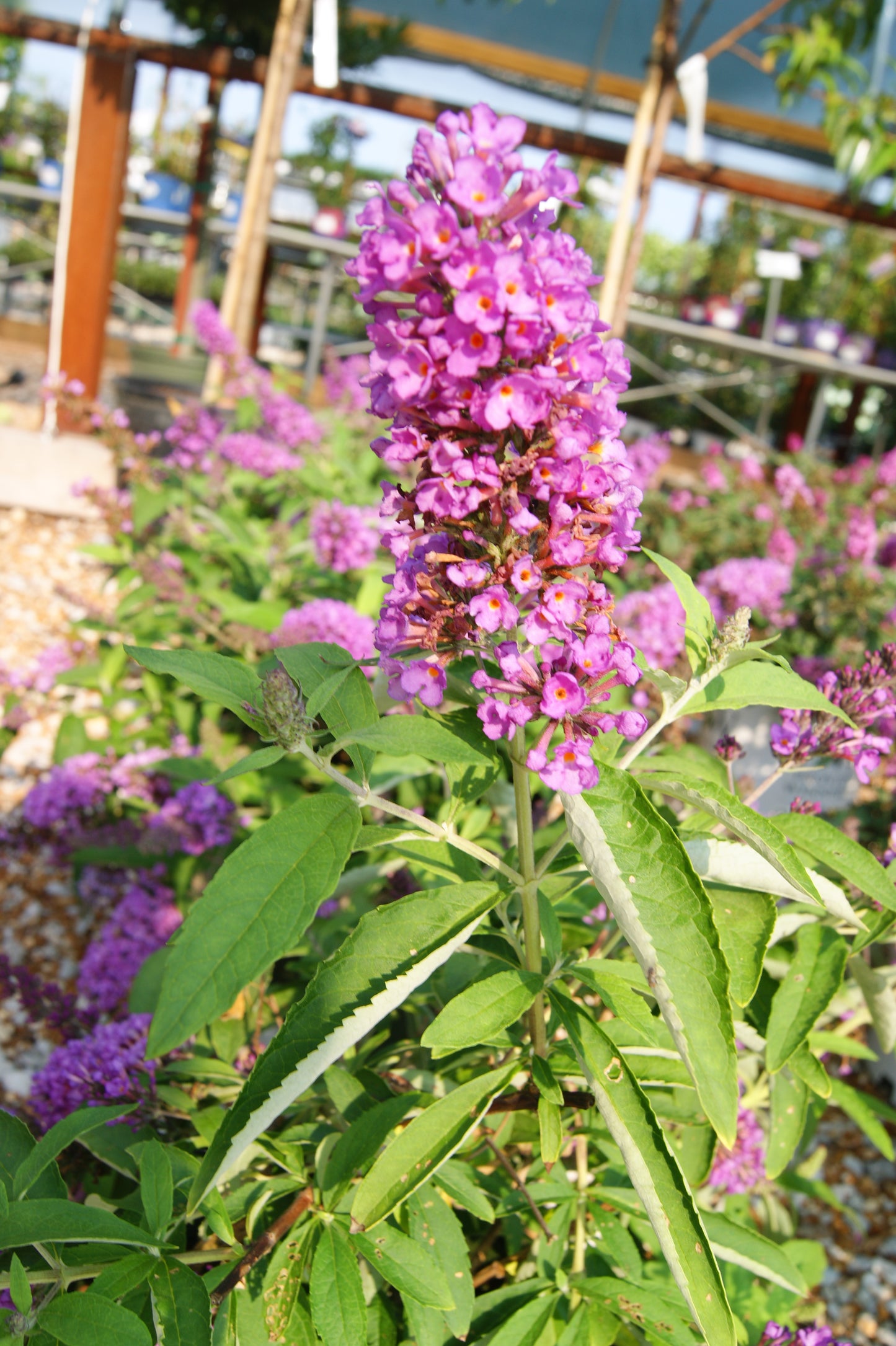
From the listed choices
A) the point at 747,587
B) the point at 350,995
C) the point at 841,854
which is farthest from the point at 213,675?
the point at 747,587

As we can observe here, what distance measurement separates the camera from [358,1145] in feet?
3.57

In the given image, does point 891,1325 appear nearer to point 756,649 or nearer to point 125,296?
point 756,649

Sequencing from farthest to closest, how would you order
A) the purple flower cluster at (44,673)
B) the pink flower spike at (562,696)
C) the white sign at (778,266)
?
the white sign at (778,266) < the purple flower cluster at (44,673) < the pink flower spike at (562,696)

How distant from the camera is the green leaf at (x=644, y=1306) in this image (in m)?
1.12

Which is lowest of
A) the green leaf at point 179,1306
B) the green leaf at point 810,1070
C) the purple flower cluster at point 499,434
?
the green leaf at point 179,1306

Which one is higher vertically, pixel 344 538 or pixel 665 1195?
pixel 344 538

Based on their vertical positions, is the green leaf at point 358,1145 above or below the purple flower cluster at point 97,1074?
above

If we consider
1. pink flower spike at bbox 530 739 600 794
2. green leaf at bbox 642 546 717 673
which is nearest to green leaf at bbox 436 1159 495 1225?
pink flower spike at bbox 530 739 600 794

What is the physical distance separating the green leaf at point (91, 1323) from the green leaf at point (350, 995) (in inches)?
4.3

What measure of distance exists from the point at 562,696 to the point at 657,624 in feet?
5.36

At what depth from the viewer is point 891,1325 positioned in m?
2.02

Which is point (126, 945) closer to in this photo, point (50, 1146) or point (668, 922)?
point (50, 1146)

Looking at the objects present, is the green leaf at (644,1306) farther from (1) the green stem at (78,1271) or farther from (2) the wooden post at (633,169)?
(2) the wooden post at (633,169)

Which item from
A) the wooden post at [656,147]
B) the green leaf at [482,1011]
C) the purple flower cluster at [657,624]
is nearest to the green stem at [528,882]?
the green leaf at [482,1011]
